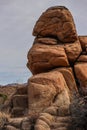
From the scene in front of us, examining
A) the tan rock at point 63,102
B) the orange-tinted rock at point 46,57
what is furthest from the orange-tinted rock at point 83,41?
the tan rock at point 63,102

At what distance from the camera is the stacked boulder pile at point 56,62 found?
1070 inches

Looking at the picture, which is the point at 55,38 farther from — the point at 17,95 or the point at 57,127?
the point at 57,127

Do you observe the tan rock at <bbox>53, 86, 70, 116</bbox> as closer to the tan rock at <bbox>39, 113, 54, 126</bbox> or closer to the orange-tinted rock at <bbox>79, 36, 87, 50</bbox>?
the tan rock at <bbox>39, 113, 54, 126</bbox>

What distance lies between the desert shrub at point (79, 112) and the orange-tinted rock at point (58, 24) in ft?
23.6

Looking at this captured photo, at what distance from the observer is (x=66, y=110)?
945 inches

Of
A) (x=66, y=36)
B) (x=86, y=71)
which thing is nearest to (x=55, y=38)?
(x=66, y=36)

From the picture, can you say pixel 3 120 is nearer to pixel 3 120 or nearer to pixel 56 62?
pixel 3 120

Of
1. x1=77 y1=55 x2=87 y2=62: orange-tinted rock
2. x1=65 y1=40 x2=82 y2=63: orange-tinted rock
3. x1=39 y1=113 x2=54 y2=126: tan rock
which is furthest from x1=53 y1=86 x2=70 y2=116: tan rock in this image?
x1=77 y1=55 x2=87 y2=62: orange-tinted rock

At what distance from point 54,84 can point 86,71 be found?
8.40 feet

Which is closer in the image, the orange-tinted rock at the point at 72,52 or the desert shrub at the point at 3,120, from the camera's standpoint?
the desert shrub at the point at 3,120

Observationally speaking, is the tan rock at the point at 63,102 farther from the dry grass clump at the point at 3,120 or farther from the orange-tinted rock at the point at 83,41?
the orange-tinted rock at the point at 83,41

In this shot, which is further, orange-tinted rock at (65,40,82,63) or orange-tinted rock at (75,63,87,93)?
orange-tinted rock at (65,40,82,63)

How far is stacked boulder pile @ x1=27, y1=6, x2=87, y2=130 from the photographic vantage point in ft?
89.2

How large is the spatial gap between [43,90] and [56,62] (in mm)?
3110
